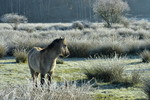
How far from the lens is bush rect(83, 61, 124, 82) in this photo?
924cm

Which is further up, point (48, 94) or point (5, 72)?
point (48, 94)

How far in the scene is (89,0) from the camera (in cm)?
10669

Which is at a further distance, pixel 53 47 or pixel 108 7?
pixel 108 7

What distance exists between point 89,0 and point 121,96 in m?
101

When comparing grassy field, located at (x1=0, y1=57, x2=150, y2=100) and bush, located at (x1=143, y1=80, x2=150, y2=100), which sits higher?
bush, located at (x1=143, y1=80, x2=150, y2=100)

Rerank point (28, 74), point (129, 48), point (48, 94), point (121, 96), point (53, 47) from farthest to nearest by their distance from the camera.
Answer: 1. point (129, 48)
2. point (28, 74)
3. point (53, 47)
4. point (121, 96)
5. point (48, 94)

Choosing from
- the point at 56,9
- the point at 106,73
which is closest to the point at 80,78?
the point at 106,73

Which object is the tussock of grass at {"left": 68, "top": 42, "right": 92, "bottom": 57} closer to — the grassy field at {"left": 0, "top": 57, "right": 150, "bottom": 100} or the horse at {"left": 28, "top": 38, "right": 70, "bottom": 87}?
the grassy field at {"left": 0, "top": 57, "right": 150, "bottom": 100}

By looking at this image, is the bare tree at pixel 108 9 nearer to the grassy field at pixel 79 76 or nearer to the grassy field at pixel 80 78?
the grassy field at pixel 79 76

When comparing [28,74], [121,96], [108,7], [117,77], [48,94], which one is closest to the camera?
[48,94]

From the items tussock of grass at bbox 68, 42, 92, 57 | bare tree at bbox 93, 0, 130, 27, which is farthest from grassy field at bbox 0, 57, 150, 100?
bare tree at bbox 93, 0, 130, 27

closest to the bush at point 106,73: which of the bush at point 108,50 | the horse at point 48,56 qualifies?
the horse at point 48,56

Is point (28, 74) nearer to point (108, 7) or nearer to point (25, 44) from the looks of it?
point (25, 44)

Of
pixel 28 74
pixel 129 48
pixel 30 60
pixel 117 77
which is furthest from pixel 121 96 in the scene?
pixel 129 48
